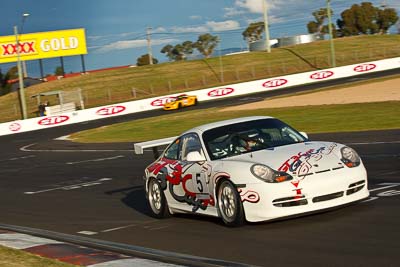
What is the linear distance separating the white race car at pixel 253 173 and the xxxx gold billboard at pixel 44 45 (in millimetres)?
82164

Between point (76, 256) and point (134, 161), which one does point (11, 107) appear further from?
point (76, 256)

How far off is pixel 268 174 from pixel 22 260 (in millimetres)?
2940

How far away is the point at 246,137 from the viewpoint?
997cm

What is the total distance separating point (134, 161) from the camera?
21.2 metres

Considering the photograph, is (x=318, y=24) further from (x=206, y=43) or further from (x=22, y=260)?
(x=22, y=260)

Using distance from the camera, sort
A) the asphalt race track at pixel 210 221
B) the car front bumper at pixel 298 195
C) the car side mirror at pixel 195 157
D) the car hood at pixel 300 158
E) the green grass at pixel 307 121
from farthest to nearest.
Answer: the green grass at pixel 307 121, the car side mirror at pixel 195 157, the car hood at pixel 300 158, the car front bumper at pixel 298 195, the asphalt race track at pixel 210 221

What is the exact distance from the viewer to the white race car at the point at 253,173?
8617mm

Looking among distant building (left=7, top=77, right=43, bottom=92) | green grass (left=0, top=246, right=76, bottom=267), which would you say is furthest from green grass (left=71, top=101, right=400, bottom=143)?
distant building (left=7, top=77, right=43, bottom=92)

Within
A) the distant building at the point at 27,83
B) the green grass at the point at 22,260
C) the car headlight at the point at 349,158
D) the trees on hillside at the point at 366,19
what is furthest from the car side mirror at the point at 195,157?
the trees on hillside at the point at 366,19

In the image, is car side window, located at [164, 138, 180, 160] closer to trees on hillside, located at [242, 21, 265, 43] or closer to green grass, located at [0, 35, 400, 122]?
green grass, located at [0, 35, 400, 122]

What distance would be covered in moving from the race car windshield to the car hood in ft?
0.97

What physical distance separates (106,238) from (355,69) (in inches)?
2477

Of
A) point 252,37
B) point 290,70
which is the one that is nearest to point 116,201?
point 290,70

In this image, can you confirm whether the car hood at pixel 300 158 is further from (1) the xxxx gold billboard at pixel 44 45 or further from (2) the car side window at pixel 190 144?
(1) the xxxx gold billboard at pixel 44 45
